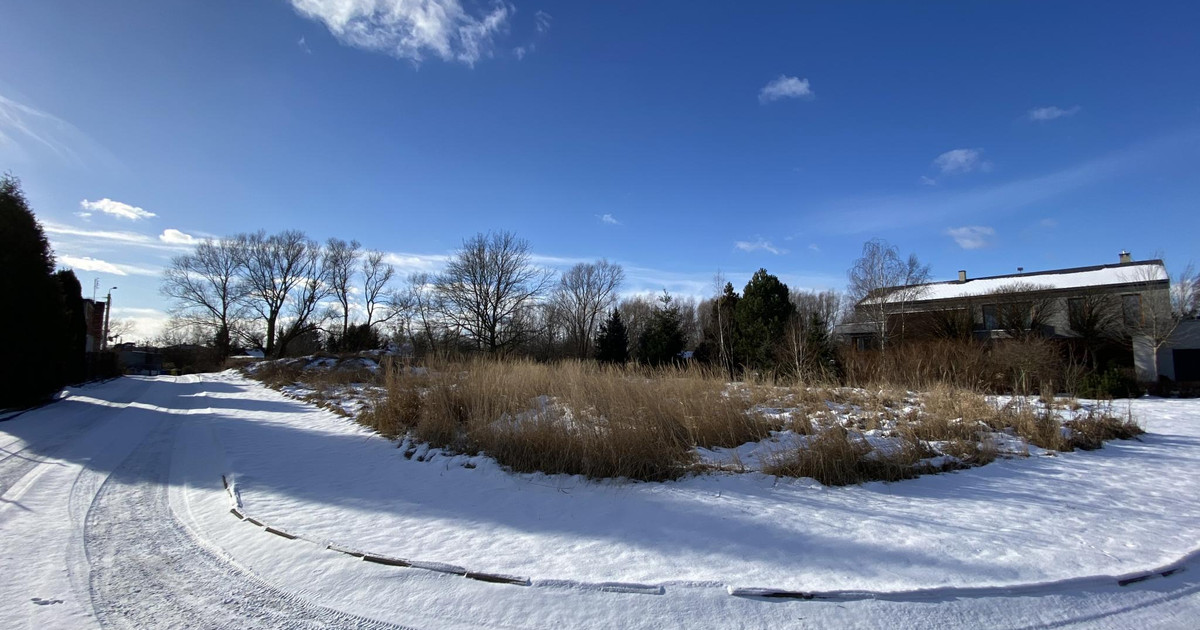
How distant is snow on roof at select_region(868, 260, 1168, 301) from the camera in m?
31.4

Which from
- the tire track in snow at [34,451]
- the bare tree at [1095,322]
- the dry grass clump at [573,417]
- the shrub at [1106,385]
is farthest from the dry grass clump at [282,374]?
the bare tree at [1095,322]

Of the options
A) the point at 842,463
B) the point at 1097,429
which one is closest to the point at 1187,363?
the point at 1097,429

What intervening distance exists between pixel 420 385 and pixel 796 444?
21.0 feet

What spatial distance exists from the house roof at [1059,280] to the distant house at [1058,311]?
59 millimetres

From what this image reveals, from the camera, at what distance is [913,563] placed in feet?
12.2

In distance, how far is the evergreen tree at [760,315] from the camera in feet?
72.0

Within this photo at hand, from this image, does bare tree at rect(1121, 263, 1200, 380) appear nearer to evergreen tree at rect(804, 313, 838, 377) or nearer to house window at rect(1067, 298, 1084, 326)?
house window at rect(1067, 298, 1084, 326)

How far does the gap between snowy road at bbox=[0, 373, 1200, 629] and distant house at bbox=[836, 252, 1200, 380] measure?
2234 cm

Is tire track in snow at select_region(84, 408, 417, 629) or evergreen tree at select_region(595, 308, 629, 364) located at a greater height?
evergreen tree at select_region(595, 308, 629, 364)

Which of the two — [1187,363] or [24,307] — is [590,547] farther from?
[1187,363]

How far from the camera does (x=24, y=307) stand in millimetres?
14336

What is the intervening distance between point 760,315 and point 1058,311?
21.1 metres

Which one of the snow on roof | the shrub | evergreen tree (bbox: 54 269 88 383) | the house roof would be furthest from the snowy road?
the snow on roof

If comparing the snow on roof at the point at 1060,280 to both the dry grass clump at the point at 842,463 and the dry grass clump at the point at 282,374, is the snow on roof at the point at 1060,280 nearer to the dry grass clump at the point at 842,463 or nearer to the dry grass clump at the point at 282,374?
the dry grass clump at the point at 842,463
